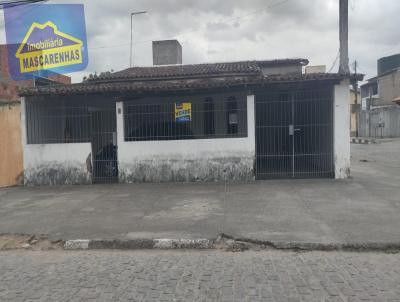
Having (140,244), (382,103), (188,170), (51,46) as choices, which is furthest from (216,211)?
(382,103)

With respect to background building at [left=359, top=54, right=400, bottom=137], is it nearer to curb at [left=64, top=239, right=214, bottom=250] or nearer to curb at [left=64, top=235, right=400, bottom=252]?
curb at [left=64, top=235, right=400, bottom=252]

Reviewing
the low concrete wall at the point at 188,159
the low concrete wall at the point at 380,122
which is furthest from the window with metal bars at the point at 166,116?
the low concrete wall at the point at 380,122

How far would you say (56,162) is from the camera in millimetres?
11688

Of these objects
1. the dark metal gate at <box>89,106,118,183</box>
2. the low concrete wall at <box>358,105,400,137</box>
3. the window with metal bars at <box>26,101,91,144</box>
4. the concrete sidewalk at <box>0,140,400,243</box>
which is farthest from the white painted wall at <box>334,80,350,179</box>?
the low concrete wall at <box>358,105,400,137</box>

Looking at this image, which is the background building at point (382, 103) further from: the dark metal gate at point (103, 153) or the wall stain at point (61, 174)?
the wall stain at point (61, 174)

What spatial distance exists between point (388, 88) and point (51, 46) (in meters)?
35.5

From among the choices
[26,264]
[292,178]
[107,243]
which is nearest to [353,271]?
[107,243]

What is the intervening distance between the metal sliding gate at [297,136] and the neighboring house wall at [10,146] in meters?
7.49

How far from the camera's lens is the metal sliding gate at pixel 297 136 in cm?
1152

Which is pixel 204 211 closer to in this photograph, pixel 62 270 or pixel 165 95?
pixel 62 270

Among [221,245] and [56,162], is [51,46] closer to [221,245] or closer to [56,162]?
[56,162]

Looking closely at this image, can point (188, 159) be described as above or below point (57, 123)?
below

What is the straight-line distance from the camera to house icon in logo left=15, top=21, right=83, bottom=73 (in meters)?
12.9

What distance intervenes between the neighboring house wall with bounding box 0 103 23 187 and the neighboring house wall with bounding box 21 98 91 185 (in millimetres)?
411
